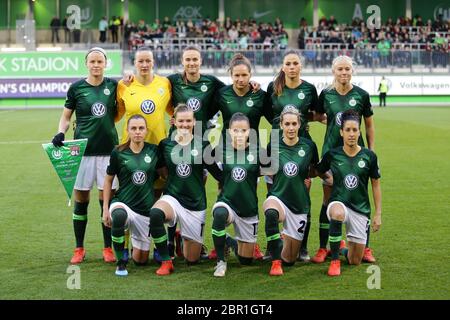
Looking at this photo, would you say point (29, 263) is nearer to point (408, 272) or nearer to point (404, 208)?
point (408, 272)

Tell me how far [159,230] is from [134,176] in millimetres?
578

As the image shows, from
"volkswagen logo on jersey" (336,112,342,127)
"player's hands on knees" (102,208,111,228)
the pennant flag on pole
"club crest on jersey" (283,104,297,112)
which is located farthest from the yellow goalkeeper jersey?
"volkswagen logo on jersey" (336,112,342,127)

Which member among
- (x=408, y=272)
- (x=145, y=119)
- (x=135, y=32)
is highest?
(x=135, y=32)

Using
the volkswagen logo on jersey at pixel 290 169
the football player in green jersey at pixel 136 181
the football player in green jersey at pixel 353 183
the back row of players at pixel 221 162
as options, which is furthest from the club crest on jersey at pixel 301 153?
the football player in green jersey at pixel 136 181

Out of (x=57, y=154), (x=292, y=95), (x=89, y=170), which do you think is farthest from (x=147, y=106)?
(x=292, y=95)

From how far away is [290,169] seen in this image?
266 inches

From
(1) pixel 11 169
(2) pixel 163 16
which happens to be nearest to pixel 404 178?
(1) pixel 11 169

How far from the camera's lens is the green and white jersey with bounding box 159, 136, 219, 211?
6793mm

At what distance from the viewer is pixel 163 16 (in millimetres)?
42219

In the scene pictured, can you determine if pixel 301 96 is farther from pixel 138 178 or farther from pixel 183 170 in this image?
pixel 138 178

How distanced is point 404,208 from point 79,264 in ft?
14.9

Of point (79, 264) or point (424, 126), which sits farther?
point (424, 126)

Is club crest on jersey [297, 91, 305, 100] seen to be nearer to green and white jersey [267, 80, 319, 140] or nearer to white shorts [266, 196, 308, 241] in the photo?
green and white jersey [267, 80, 319, 140]
